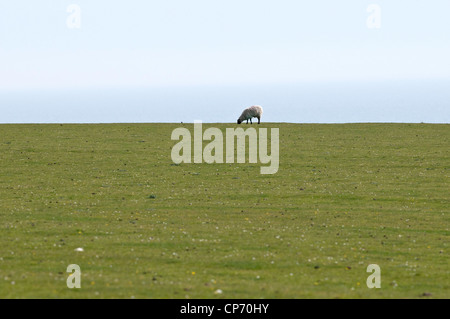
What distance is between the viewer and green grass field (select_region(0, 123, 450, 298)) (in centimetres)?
1686

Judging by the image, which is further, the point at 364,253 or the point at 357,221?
the point at 357,221

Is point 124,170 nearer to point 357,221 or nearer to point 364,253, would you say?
point 357,221

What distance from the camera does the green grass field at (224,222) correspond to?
16859mm

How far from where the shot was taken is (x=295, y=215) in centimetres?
2752

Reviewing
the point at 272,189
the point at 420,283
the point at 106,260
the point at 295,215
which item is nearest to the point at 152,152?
the point at 272,189

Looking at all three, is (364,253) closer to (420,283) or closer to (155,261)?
(420,283)

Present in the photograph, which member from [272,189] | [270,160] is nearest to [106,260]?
[272,189]

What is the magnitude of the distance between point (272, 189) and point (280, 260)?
1521cm

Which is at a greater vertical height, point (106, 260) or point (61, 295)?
point (106, 260)

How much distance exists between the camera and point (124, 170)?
41219 millimetres

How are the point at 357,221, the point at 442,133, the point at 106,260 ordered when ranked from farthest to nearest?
the point at 442,133 < the point at 357,221 < the point at 106,260

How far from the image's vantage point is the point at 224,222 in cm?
2561
